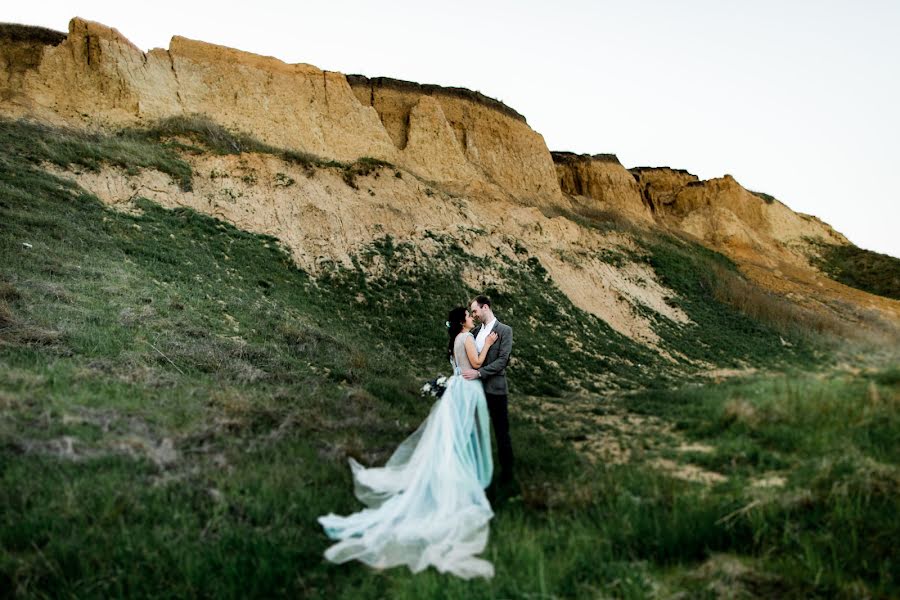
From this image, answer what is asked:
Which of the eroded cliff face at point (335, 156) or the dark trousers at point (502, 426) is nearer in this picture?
the dark trousers at point (502, 426)

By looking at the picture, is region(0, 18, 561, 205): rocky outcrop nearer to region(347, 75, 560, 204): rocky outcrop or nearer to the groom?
region(347, 75, 560, 204): rocky outcrop

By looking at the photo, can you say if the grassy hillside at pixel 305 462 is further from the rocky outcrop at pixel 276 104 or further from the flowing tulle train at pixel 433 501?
the rocky outcrop at pixel 276 104

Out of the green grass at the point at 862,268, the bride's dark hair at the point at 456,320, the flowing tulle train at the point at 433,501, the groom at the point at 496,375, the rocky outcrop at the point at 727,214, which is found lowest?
the flowing tulle train at the point at 433,501

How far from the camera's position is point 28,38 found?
2534 cm

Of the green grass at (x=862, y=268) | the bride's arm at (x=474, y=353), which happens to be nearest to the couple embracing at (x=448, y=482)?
the bride's arm at (x=474, y=353)

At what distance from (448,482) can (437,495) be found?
151 millimetres

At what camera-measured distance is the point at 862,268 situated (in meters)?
46.7

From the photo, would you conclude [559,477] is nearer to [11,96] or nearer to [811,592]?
[811,592]

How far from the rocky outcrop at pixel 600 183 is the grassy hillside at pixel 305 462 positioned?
1396 inches

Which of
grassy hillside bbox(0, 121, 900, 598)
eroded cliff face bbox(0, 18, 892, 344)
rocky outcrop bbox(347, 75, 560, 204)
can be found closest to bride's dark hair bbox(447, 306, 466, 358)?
grassy hillside bbox(0, 121, 900, 598)

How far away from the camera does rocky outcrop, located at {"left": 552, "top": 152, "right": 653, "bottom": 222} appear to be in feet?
149

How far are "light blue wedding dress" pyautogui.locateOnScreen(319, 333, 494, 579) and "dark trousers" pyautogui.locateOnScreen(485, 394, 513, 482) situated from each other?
0.92 ft

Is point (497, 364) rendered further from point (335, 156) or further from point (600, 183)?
point (600, 183)

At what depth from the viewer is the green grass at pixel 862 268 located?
1754 inches
